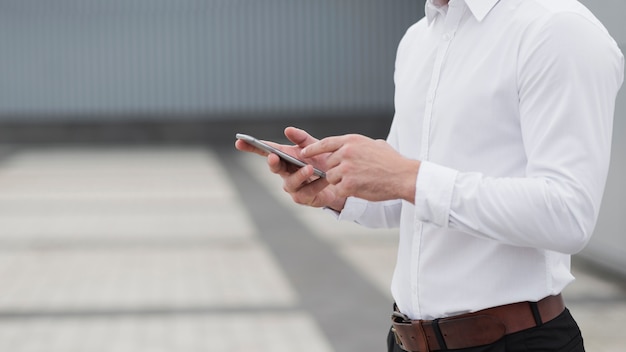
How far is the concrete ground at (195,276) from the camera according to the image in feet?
18.5

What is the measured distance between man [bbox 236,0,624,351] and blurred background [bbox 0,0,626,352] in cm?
346

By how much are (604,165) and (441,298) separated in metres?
0.47

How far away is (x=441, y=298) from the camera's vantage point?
1.96 metres

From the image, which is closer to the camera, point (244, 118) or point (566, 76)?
point (566, 76)

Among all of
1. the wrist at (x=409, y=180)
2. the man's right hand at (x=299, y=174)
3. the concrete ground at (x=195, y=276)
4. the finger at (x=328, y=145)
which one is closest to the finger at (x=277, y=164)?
the man's right hand at (x=299, y=174)

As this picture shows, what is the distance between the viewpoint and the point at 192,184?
508 inches

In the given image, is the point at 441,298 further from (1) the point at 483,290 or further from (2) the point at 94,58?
(2) the point at 94,58

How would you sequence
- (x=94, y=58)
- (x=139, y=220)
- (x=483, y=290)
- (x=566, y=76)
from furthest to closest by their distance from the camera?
(x=94, y=58)
(x=139, y=220)
(x=483, y=290)
(x=566, y=76)

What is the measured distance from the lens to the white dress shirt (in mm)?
1669

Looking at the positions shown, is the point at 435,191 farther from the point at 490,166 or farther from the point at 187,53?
the point at 187,53

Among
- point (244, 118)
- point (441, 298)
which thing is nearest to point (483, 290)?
point (441, 298)

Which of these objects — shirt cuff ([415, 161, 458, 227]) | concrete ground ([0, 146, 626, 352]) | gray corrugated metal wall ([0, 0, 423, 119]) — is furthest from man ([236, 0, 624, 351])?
gray corrugated metal wall ([0, 0, 423, 119])

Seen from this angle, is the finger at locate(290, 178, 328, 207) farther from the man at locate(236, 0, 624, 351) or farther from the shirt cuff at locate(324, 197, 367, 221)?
the shirt cuff at locate(324, 197, 367, 221)

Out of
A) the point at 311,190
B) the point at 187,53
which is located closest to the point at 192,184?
the point at 187,53
